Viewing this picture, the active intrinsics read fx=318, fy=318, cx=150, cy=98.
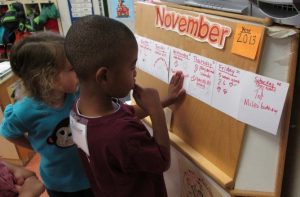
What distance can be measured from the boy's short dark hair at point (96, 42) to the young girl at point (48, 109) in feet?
1.05

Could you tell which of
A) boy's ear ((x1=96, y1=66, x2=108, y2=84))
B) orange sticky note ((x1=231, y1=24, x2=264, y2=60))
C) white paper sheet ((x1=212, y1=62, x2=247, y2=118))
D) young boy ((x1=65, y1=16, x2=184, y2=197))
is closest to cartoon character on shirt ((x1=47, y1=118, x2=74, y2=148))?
young boy ((x1=65, y1=16, x2=184, y2=197))

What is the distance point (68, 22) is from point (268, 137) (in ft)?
7.01

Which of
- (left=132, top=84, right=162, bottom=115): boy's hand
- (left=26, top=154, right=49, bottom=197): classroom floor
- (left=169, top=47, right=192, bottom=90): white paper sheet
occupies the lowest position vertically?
(left=26, top=154, right=49, bottom=197): classroom floor

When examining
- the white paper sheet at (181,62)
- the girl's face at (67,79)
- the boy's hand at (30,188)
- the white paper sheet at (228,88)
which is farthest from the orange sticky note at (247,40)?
the boy's hand at (30,188)

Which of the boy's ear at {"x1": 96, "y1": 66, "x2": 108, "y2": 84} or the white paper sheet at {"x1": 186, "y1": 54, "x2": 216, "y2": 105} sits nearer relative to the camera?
the boy's ear at {"x1": 96, "y1": 66, "x2": 108, "y2": 84}

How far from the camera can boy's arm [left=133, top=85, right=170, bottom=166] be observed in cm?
93

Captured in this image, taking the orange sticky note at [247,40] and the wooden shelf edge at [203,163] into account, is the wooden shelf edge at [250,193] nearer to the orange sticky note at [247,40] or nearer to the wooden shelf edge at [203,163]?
the wooden shelf edge at [203,163]

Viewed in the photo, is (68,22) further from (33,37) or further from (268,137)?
(268,137)

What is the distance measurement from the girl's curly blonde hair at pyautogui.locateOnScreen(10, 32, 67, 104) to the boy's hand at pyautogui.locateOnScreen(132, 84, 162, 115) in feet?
1.05

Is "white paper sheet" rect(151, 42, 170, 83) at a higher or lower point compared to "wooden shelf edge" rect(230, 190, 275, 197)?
higher

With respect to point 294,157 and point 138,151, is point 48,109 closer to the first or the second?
point 138,151

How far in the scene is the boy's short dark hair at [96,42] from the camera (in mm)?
787

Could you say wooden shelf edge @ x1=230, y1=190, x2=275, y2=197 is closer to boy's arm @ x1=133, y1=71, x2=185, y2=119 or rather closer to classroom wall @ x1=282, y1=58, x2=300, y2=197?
classroom wall @ x1=282, y1=58, x2=300, y2=197

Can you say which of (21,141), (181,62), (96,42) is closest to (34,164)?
(21,141)
